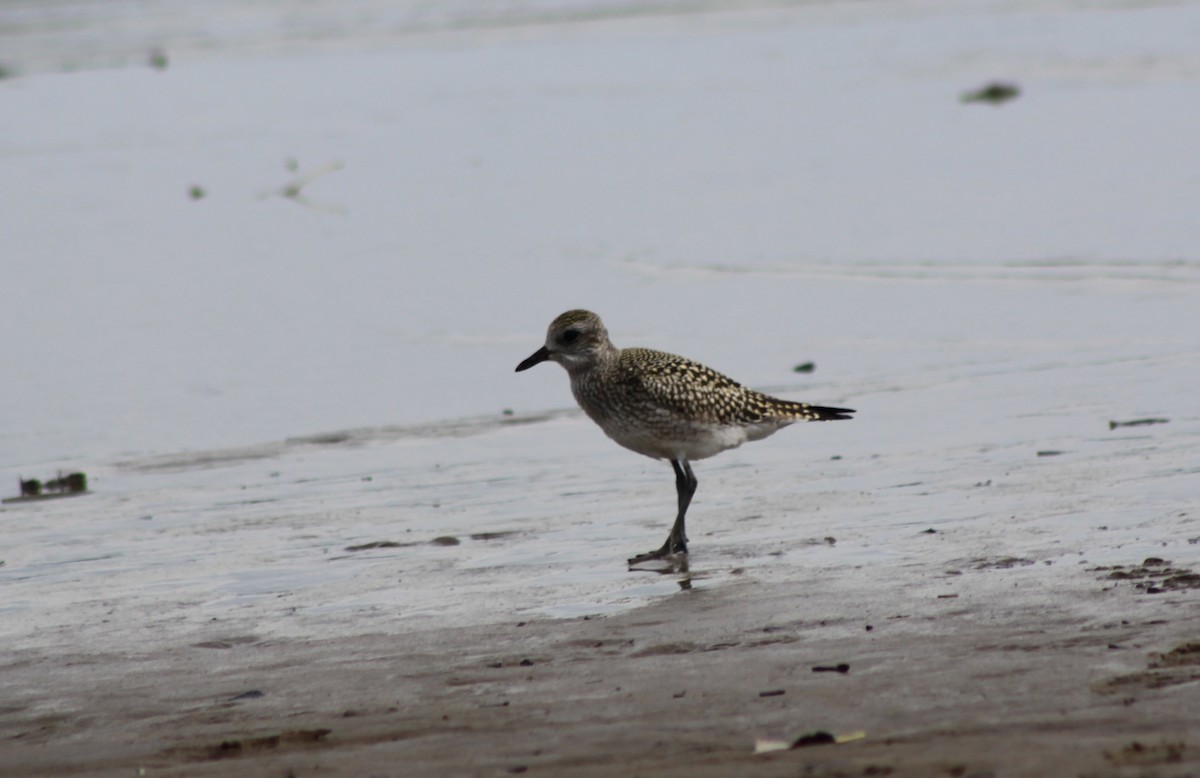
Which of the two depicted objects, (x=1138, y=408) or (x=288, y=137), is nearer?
(x=1138, y=408)

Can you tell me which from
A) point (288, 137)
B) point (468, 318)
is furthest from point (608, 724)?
point (288, 137)

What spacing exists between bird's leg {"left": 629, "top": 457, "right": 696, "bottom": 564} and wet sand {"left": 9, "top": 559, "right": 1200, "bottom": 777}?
78 cm

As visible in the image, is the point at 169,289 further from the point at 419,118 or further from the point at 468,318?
the point at 419,118

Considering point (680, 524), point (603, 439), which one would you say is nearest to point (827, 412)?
point (680, 524)

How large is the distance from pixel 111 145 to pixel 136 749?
19.1 meters

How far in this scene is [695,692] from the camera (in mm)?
5277

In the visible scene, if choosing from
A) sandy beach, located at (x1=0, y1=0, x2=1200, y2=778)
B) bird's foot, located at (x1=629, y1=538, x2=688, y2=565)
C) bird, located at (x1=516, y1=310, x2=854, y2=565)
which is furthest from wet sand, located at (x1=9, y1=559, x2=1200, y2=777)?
bird, located at (x1=516, y1=310, x2=854, y2=565)

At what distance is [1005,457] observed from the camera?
880 cm

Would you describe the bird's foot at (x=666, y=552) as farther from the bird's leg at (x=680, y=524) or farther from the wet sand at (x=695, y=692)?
the wet sand at (x=695, y=692)

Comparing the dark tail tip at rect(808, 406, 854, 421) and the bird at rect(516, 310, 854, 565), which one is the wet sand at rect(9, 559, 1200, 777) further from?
the dark tail tip at rect(808, 406, 854, 421)

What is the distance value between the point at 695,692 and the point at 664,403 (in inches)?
120

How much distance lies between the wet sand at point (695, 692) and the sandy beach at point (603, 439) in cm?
2

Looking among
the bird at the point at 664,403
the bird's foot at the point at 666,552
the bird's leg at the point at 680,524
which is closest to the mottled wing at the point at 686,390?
the bird at the point at 664,403

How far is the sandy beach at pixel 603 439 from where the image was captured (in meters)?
5.16
